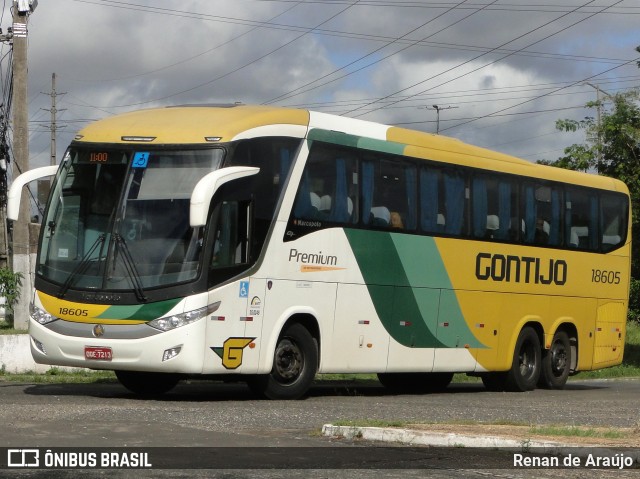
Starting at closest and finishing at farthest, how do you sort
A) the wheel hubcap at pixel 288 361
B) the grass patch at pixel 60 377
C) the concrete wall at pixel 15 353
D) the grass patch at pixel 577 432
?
the grass patch at pixel 577 432 < the wheel hubcap at pixel 288 361 < the grass patch at pixel 60 377 < the concrete wall at pixel 15 353

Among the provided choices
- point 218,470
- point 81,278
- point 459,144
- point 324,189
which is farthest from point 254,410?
point 459,144

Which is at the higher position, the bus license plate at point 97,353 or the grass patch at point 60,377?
the bus license plate at point 97,353

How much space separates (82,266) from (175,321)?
1455 mm

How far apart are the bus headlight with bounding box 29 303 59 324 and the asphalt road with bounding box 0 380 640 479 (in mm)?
957

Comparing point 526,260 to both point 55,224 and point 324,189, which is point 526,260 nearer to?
point 324,189

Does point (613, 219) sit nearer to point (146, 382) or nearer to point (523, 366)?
point (523, 366)

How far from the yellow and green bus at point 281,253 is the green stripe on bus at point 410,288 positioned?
0.03 metres

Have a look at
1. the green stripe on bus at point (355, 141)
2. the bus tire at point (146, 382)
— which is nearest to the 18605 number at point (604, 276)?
the green stripe on bus at point (355, 141)

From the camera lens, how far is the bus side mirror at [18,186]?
16484 mm

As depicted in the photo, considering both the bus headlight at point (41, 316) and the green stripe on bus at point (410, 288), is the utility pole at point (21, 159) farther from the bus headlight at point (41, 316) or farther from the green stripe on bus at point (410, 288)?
the bus headlight at point (41, 316)

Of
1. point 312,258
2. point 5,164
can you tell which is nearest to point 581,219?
point 312,258

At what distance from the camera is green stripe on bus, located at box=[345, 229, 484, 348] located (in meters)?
18.6

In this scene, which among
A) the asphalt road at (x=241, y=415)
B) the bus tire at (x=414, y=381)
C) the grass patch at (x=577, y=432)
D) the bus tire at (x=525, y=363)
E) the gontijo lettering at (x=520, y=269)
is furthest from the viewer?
the bus tire at (x=414, y=381)

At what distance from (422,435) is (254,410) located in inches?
153
